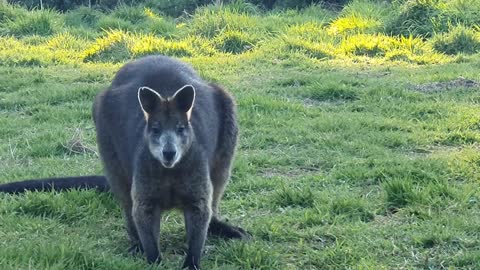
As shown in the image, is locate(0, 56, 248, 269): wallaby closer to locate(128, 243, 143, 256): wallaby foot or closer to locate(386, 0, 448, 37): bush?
locate(128, 243, 143, 256): wallaby foot

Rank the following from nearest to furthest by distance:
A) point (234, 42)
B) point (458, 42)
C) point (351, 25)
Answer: point (458, 42), point (234, 42), point (351, 25)

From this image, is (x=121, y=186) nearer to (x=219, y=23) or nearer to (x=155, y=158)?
(x=155, y=158)

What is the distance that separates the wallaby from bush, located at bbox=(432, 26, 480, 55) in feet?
22.5

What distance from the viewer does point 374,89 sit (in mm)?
8539

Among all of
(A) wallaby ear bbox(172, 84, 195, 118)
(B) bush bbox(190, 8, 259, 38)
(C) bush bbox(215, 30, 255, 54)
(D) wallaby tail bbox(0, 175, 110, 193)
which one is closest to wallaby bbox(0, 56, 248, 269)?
(A) wallaby ear bbox(172, 84, 195, 118)

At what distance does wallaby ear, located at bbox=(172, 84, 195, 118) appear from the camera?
4.25 meters

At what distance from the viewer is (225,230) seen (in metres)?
4.84

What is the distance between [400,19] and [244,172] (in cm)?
714

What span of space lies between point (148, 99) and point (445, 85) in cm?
531

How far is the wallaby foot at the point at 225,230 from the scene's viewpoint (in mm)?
4793

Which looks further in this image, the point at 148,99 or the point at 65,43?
the point at 65,43

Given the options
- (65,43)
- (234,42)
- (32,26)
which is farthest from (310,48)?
(32,26)

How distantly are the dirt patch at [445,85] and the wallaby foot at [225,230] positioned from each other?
4.38 metres

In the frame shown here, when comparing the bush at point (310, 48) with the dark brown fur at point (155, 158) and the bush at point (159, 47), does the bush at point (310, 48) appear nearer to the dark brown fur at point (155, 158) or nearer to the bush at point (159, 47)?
the bush at point (159, 47)
